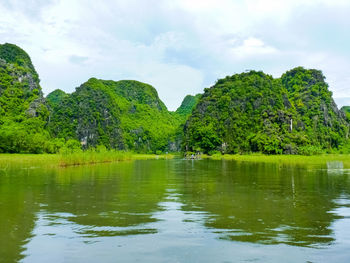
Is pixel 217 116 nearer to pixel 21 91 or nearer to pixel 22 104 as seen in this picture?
pixel 22 104

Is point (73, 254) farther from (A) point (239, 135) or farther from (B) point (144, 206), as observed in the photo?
(A) point (239, 135)

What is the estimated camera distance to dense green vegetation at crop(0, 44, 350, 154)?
91.9 m

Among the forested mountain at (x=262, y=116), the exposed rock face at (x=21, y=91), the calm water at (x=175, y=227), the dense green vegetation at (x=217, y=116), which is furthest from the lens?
the forested mountain at (x=262, y=116)

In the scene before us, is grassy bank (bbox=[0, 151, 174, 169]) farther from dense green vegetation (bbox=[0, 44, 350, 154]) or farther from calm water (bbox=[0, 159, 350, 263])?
calm water (bbox=[0, 159, 350, 263])

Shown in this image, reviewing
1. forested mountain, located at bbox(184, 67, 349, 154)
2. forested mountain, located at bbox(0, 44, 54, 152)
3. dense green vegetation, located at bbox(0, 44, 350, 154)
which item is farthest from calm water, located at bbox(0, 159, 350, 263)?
forested mountain, located at bbox(184, 67, 349, 154)

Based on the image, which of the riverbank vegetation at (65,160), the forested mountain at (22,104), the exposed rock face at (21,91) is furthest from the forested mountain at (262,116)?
the riverbank vegetation at (65,160)

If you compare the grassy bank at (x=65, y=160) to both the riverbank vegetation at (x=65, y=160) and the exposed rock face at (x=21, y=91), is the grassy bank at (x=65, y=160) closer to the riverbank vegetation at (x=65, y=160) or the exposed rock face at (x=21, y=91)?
the riverbank vegetation at (x=65, y=160)

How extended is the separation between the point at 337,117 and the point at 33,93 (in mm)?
111399

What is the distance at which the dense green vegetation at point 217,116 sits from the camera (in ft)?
302

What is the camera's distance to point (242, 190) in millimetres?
17438

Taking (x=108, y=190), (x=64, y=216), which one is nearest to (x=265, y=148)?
(x=108, y=190)

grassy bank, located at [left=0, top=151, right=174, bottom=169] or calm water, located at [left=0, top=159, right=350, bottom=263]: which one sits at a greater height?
grassy bank, located at [left=0, top=151, right=174, bottom=169]

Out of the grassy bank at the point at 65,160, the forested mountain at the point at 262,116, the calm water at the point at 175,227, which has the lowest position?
the calm water at the point at 175,227

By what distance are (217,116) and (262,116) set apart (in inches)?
627
